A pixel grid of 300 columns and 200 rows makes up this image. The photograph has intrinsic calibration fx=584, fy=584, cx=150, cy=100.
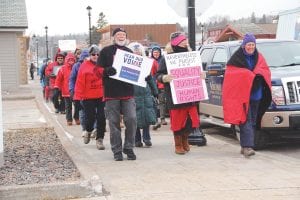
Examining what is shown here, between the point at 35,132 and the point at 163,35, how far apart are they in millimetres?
58434

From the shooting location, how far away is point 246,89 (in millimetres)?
8594

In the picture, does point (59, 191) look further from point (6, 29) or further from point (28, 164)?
point (6, 29)

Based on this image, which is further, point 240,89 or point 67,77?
point 67,77

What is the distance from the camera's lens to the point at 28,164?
825 centimetres

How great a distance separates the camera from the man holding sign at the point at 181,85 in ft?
29.5

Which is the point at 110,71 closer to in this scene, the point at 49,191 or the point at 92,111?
the point at 92,111

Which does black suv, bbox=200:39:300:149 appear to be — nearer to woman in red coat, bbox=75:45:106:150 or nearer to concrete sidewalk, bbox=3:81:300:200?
concrete sidewalk, bbox=3:81:300:200

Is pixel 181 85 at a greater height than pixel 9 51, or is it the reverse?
pixel 9 51

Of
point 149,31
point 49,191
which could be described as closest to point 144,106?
point 49,191

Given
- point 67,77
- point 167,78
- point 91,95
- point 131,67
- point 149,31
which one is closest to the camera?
point 131,67

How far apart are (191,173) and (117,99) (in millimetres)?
1624

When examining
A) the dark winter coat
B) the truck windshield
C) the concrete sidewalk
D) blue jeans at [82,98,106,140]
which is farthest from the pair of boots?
the truck windshield

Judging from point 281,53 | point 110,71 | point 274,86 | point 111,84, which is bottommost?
point 274,86

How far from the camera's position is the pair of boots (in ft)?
29.9
